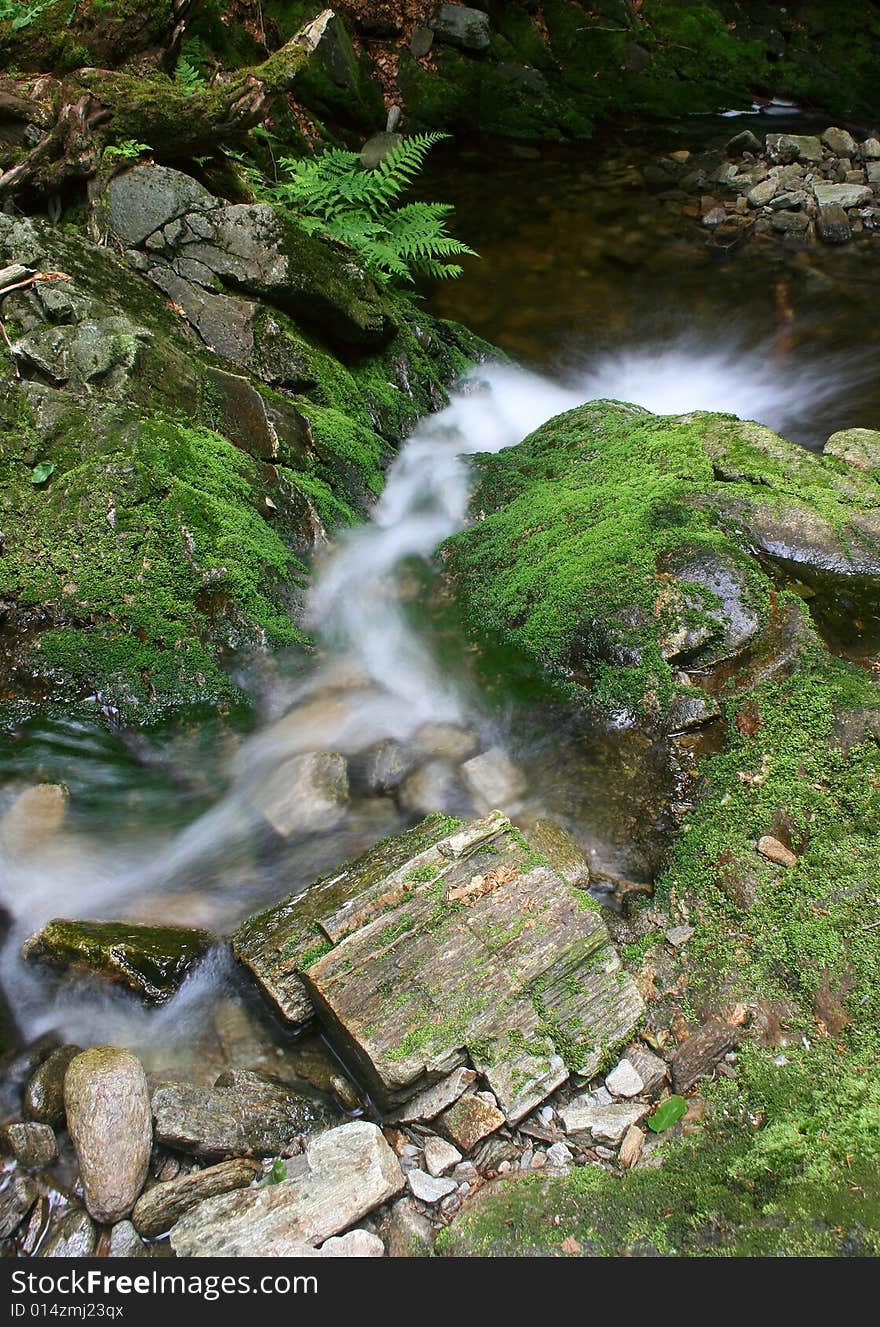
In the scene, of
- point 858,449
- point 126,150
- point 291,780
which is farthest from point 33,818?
point 858,449

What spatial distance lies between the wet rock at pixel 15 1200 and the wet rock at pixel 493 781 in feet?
7.90

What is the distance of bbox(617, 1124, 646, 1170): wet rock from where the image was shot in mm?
2926

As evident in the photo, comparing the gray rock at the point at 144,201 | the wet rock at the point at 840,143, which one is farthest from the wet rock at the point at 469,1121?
the wet rock at the point at 840,143

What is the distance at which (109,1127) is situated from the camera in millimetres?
3029

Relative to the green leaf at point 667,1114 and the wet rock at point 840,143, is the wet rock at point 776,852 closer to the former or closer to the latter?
the green leaf at point 667,1114

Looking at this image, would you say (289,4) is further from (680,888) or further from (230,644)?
(680,888)

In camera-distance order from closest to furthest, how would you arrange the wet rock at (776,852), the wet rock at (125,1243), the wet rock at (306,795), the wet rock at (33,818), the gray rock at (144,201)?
the wet rock at (125,1243), the wet rock at (776,852), the wet rock at (33,818), the wet rock at (306,795), the gray rock at (144,201)

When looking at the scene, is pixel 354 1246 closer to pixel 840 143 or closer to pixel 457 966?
pixel 457 966

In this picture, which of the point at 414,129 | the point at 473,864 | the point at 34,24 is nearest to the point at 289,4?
the point at 414,129

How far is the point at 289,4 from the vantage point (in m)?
10.5

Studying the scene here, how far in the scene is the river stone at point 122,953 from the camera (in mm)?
3598

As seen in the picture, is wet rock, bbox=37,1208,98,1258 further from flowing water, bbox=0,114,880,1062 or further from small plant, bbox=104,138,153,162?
small plant, bbox=104,138,153,162

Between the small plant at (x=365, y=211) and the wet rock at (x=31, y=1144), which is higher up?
the small plant at (x=365, y=211)

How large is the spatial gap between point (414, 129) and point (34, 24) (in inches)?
267
